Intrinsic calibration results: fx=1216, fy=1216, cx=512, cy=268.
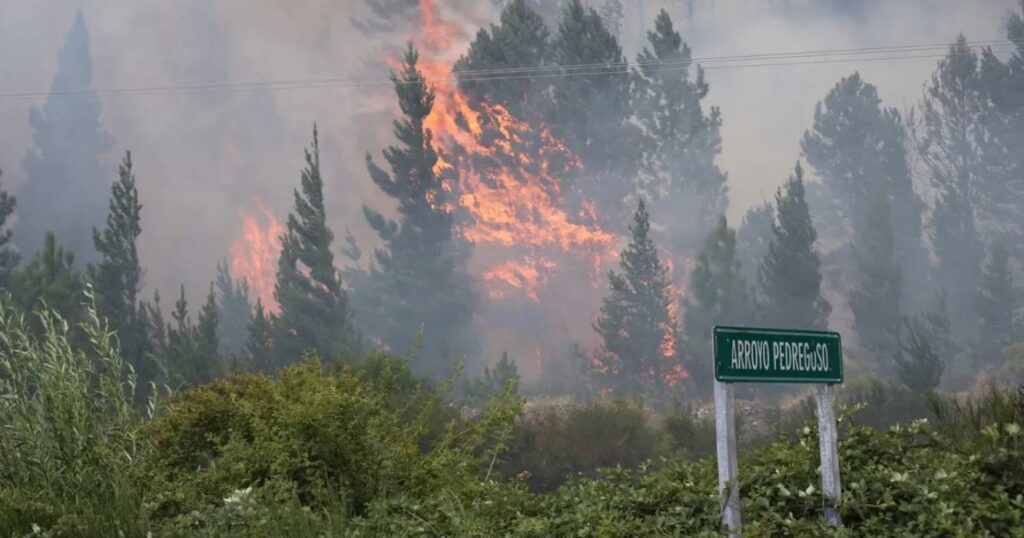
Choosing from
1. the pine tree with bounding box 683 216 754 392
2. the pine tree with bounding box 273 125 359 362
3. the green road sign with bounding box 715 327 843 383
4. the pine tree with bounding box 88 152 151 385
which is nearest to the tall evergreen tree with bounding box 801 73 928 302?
the pine tree with bounding box 683 216 754 392

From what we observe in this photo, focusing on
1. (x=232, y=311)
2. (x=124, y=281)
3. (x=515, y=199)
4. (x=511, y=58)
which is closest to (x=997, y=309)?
(x=515, y=199)

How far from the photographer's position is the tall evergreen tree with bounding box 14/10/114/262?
2603 inches

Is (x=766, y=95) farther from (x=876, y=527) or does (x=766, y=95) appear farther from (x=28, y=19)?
(x=876, y=527)

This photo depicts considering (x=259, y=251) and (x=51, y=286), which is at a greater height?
(x=259, y=251)

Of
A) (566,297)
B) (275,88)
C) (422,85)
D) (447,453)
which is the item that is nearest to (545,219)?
(566,297)

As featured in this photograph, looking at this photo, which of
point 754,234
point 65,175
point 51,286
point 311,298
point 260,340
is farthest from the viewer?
point 65,175

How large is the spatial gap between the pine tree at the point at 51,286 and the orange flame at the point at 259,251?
951 inches

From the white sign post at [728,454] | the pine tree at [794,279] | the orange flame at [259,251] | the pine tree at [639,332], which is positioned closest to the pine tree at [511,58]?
the pine tree at [639,332]

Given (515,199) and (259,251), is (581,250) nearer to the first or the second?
(515,199)

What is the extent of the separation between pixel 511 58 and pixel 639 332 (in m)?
16.8

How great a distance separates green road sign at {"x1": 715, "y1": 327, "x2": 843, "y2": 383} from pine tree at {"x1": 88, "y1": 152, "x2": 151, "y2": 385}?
34.3 m

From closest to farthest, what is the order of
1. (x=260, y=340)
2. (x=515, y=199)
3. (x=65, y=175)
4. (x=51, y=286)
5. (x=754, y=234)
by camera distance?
(x=51, y=286) → (x=260, y=340) → (x=515, y=199) → (x=754, y=234) → (x=65, y=175)

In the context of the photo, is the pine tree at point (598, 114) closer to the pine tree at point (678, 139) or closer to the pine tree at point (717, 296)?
the pine tree at point (678, 139)

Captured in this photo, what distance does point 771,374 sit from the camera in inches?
238
